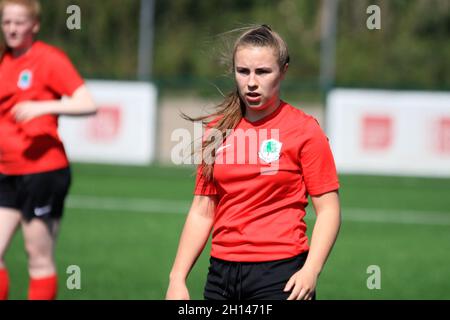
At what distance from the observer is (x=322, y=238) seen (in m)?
4.16

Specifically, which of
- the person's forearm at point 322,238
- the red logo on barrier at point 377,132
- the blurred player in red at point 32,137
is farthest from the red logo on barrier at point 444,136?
the person's forearm at point 322,238

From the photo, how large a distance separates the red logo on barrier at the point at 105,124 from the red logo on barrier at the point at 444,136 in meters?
5.91

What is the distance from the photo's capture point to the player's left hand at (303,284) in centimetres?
411

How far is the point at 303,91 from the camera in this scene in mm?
19234

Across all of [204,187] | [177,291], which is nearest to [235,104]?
[204,187]

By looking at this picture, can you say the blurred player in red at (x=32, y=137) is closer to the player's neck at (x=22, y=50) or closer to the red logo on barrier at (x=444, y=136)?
the player's neck at (x=22, y=50)

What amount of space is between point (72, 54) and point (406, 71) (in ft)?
28.6

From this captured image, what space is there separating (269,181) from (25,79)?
2.50 meters

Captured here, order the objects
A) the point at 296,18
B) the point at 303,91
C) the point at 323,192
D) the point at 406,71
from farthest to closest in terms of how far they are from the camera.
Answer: the point at 296,18 < the point at 406,71 < the point at 303,91 < the point at 323,192

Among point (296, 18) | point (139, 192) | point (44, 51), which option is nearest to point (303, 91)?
point (139, 192)

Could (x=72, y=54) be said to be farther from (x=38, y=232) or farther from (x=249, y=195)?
(x=249, y=195)

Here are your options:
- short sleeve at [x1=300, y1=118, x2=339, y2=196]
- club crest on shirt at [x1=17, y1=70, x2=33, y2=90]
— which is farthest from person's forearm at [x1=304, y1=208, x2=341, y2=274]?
club crest on shirt at [x1=17, y1=70, x2=33, y2=90]

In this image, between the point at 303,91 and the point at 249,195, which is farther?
the point at 303,91

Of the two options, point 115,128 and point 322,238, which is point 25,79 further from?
point 115,128
